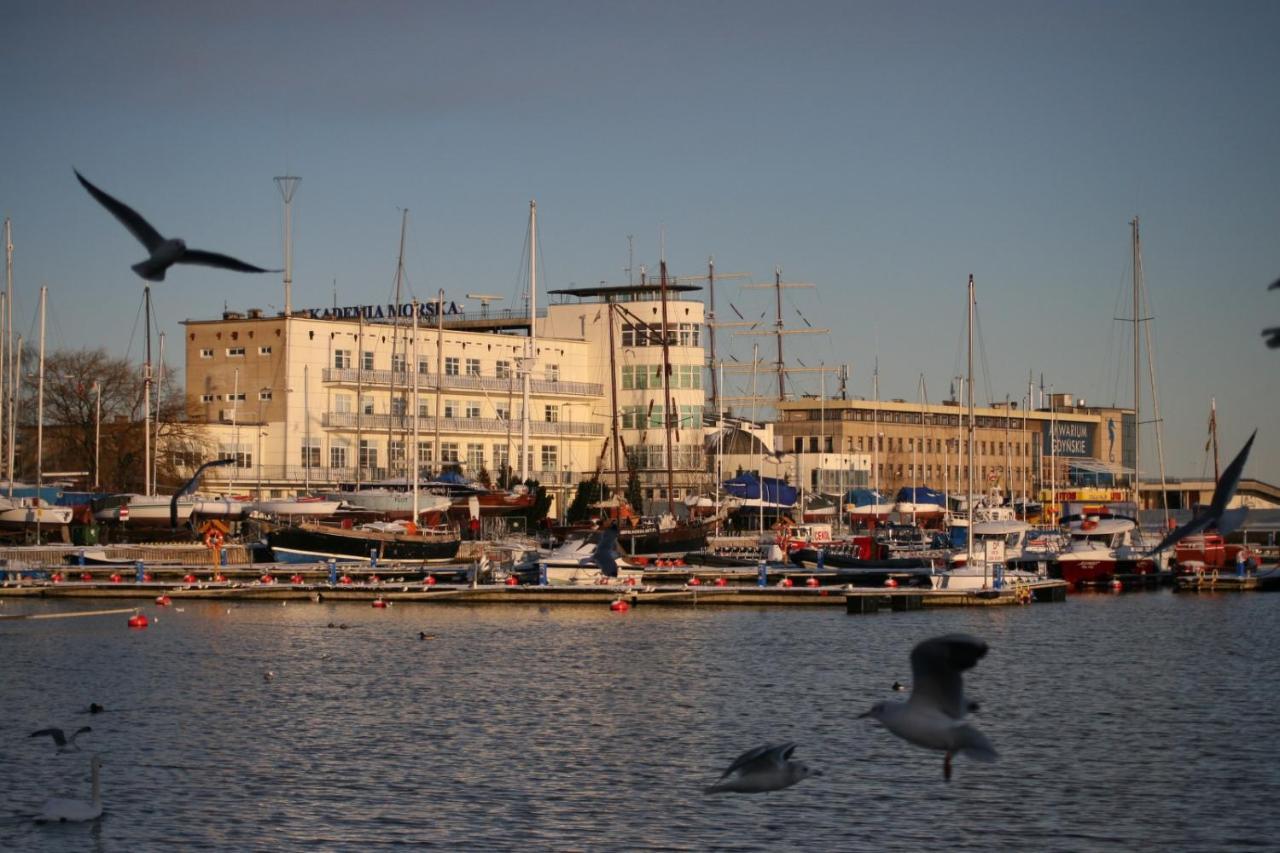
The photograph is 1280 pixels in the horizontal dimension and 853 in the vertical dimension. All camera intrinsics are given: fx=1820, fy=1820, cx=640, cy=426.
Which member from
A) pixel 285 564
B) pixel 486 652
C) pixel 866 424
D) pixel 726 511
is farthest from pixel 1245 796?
pixel 866 424

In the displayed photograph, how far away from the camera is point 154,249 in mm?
15188

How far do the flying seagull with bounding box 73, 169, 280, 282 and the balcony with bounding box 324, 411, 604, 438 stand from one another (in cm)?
7795

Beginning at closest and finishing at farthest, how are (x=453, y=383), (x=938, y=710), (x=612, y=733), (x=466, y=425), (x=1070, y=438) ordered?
(x=938, y=710) < (x=612, y=733) < (x=453, y=383) < (x=466, y=425) < (x=1070, y=438)

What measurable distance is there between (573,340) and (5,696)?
240ft

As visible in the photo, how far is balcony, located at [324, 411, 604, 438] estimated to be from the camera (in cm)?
9850

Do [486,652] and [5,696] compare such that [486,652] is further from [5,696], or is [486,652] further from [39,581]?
[39,581]

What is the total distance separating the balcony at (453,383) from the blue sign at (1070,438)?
7318cm

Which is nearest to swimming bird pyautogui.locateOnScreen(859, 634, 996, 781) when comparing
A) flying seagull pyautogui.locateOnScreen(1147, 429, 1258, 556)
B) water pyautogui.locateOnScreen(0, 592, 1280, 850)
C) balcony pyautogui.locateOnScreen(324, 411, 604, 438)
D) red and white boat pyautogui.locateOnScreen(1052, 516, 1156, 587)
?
flying seagull pyautogui.locateOnScreen(1147, 429, 1258, 556)

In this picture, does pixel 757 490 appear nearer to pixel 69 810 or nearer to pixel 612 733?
pixel 612 733

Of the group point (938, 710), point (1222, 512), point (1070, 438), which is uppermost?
point (1070, 438)

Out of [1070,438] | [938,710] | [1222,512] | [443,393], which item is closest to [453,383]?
[443,393]

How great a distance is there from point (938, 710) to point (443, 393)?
9034cm

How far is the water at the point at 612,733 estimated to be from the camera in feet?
87.9

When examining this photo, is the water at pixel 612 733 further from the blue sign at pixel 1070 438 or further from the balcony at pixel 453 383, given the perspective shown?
the blue sign at pixel 1070 438
